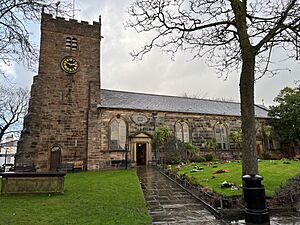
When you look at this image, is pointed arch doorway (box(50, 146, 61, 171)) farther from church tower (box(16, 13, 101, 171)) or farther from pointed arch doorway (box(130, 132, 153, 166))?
pointed arch doorway (box(130, 132, 153, 166))

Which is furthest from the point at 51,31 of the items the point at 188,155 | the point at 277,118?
the point at 277,118

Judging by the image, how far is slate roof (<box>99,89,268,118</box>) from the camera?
21.2 m

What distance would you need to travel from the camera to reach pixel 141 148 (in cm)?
2128

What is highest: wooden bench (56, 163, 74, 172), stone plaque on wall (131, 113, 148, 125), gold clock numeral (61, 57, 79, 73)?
gold clock numeral (61, 57, 79, 73)

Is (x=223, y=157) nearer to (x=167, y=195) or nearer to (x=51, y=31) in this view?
(x=167, y=195)

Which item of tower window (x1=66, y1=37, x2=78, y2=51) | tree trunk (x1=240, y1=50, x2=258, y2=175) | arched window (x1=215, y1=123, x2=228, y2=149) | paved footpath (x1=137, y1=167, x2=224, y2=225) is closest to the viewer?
paved footpath (x1=137, y1=167, x2=224, y2=225)

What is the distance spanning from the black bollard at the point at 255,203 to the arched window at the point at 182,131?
1786cm

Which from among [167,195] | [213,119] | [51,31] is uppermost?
[51,31]

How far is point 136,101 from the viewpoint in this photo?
22719 mm

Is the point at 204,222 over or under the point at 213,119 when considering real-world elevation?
under

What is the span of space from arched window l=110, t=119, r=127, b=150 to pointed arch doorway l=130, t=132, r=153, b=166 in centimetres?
79

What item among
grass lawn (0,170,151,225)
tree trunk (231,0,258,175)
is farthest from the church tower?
tree trunk (231,0,258,175)

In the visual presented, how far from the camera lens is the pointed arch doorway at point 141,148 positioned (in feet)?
64.1

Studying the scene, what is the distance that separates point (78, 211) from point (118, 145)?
43.0 ft
